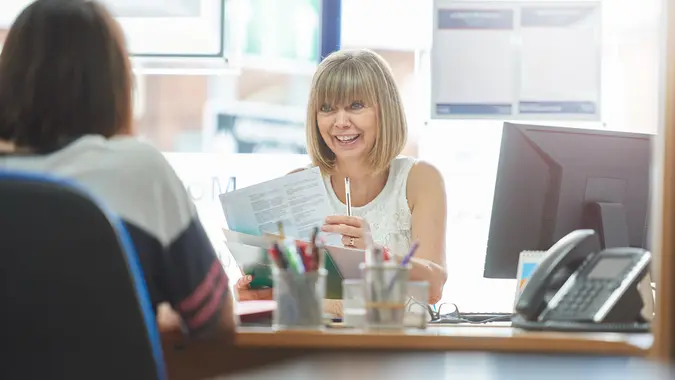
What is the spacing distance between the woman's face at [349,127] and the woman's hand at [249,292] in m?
0.65

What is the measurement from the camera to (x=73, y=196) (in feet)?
2.84

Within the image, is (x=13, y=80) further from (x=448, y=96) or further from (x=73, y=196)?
(x=448, y=96)

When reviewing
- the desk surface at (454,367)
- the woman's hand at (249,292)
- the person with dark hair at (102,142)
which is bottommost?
the woman's hand at (249,292)

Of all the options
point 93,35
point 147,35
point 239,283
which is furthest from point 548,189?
point 147,35

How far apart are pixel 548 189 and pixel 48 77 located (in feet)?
3.23

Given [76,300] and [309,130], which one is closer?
[76,300]

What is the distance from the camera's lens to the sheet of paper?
185cm

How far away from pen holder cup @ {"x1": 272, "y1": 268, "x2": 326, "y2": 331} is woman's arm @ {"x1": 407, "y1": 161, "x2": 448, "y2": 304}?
1206mm

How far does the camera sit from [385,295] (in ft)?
3.93

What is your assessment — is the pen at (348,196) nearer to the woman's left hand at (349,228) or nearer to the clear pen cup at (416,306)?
the woman's left hand at (349,228)

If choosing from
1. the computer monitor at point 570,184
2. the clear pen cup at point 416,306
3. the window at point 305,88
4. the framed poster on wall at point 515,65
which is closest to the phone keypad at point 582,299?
the clear pen cup at point 416,306

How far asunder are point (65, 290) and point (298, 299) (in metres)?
0.40

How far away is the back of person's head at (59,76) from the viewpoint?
127cm

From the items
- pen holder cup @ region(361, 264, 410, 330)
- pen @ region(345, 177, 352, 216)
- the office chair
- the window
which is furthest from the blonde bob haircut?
the office chair
